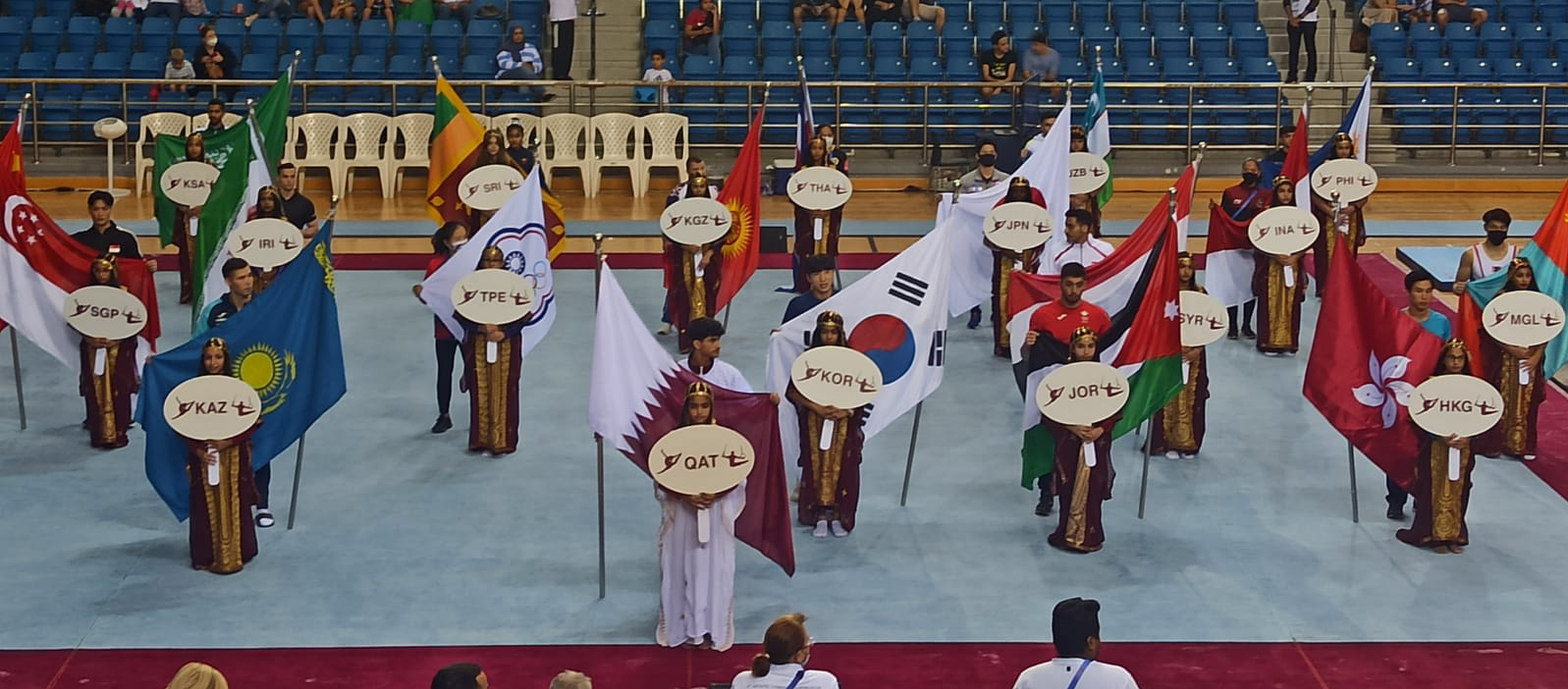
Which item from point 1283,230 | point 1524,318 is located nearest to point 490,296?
point 1283,230

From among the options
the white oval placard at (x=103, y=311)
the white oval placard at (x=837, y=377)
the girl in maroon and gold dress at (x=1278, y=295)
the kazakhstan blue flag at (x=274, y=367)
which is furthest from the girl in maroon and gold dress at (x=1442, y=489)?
the white oval placard at (x=103, y=311)

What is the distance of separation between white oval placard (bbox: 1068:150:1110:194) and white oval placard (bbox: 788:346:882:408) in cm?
685

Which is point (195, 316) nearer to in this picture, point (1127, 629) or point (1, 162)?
point (1, 162)

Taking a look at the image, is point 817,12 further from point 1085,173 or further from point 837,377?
point 837,377

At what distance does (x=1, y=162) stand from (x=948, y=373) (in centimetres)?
777

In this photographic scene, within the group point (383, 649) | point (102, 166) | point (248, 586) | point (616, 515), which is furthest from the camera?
point (102, 166)

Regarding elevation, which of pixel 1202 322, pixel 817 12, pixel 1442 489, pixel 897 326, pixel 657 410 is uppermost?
pixel 817 12

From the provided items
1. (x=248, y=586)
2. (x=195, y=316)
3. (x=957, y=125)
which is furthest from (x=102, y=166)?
(x=248, y=586)

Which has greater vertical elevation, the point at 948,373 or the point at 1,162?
the point at 1,162

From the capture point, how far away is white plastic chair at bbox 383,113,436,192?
24.3m

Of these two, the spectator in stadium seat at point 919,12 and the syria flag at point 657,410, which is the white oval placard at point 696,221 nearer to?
the syria flag at point 657,410

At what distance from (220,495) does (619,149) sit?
1320 centimetres

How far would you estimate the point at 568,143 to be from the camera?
24547 millimetres

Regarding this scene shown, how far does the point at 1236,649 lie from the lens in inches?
431
